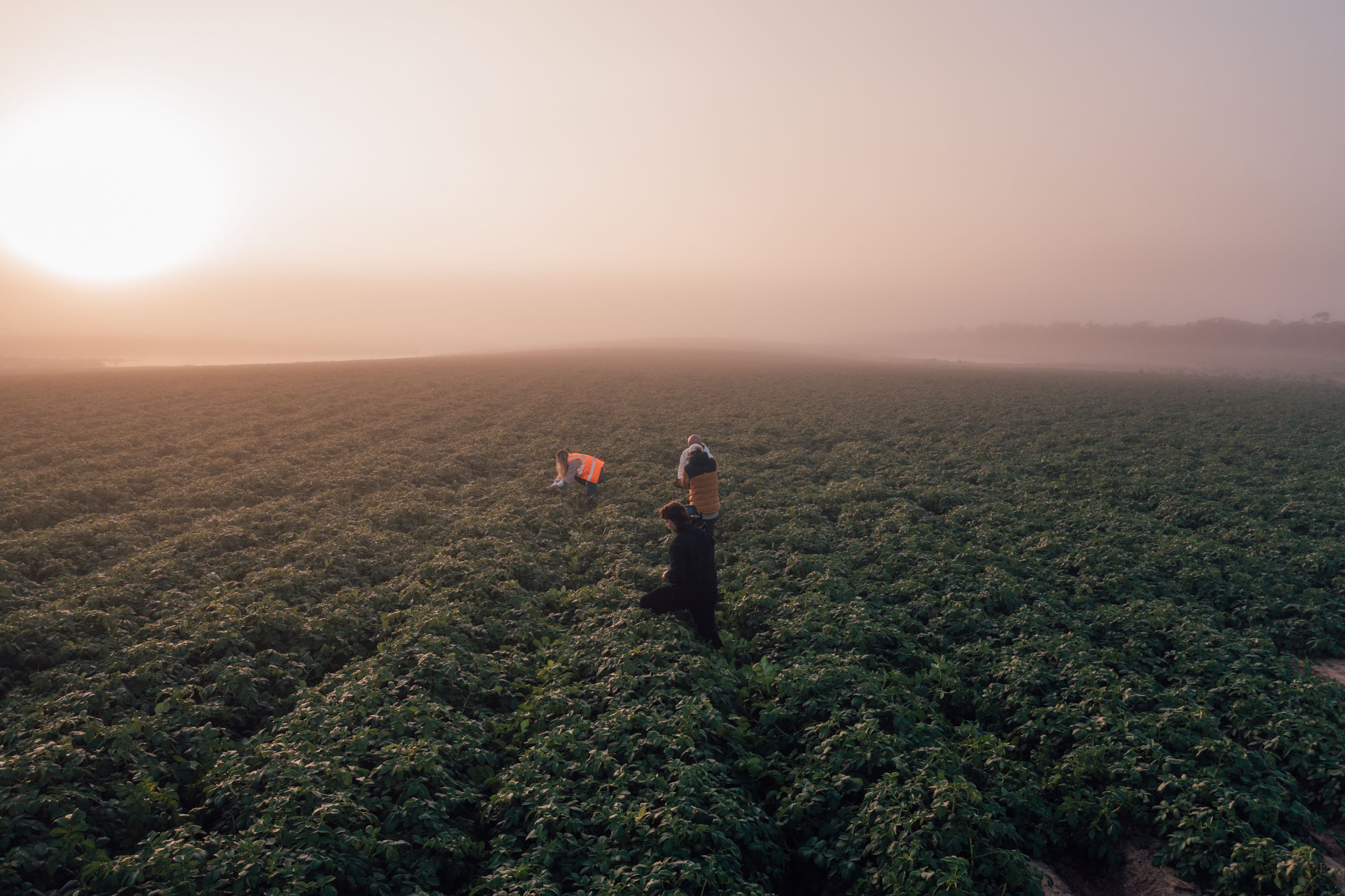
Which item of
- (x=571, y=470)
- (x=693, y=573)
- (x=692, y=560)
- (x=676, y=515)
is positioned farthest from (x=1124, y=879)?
(x=571, y=470)

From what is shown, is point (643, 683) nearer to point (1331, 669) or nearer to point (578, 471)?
point (578, 471)

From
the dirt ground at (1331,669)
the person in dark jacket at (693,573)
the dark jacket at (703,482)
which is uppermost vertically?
the dark jacket at (703,482)

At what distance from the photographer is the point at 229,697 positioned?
32.5 feet

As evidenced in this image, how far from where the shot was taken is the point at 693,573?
12320 millimetres

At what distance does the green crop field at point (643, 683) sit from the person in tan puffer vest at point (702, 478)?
6.52 feet

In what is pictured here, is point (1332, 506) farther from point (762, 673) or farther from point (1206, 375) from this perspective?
point (1206, 375)

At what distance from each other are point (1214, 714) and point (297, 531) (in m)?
22.5

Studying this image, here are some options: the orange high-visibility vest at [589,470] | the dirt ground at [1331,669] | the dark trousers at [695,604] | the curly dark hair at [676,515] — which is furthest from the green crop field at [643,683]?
the curly dark hair at [676,515]

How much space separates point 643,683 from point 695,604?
2.44 meters

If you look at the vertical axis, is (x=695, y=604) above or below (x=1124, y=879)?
above

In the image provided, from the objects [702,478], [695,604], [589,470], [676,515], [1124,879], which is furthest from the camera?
[589,470]

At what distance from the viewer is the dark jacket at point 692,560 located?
40.2 feet

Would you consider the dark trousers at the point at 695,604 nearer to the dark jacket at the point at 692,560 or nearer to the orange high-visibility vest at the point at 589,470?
the dark jacket at the point at 692,560

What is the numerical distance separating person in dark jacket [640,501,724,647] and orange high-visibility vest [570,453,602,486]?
10.1 m
